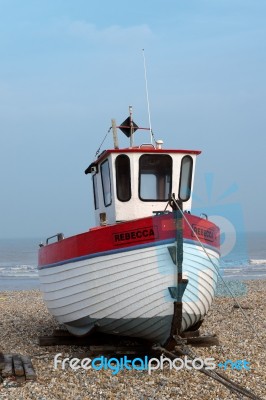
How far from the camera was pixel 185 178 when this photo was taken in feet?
29.0

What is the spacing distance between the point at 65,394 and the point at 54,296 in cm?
259

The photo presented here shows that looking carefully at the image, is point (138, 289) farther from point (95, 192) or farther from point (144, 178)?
point (95, 192)

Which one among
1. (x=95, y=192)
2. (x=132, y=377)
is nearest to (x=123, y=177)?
(x=95, y=192)

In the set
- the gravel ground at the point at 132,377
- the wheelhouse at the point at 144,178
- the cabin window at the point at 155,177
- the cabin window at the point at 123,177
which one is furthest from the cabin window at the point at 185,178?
the gravel ground at the point at 132,377

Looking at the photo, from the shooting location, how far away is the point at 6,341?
9.98m

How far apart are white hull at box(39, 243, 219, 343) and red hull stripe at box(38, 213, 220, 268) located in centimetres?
9

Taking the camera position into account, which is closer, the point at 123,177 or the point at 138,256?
the point at 138,256

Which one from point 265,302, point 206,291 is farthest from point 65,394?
point 265,302

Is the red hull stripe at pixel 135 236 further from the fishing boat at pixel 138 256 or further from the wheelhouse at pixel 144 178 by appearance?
the wheelhouse at pixel 144 178

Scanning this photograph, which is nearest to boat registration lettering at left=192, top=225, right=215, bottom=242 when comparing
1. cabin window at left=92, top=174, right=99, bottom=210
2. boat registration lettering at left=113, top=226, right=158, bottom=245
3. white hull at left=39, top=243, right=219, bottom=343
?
white hull at left=39, top=243, right=219, bottom=343

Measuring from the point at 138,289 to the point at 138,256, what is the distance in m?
0.41

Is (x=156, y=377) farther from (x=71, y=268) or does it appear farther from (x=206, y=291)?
(x=71, y=268)

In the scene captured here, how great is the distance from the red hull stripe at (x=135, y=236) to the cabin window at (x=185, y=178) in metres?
0.81

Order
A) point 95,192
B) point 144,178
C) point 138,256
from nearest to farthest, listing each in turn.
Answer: point 138,256 < point 144,178 < point 95,192
